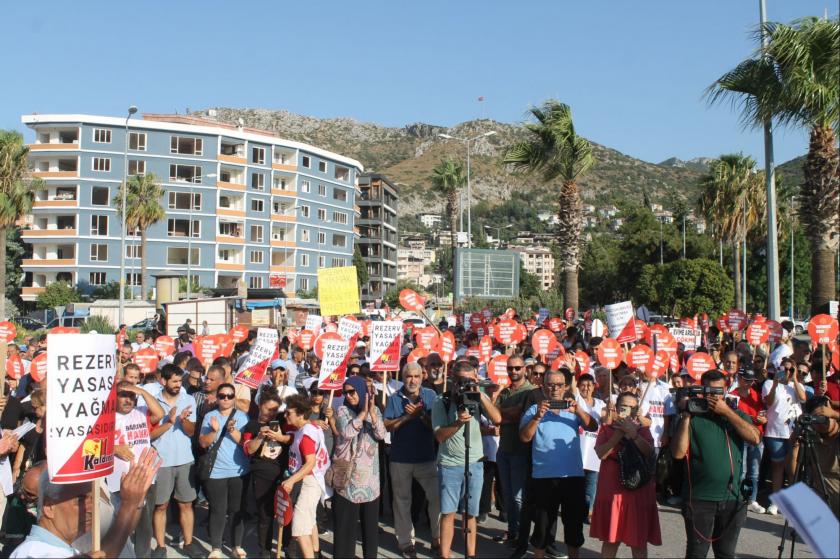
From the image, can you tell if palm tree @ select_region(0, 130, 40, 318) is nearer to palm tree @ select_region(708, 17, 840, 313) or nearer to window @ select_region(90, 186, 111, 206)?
window @ select_region(90, 186, 111, 206)

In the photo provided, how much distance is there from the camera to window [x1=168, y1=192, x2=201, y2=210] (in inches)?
2477

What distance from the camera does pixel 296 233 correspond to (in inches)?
2751

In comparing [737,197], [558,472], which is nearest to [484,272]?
[737,197]

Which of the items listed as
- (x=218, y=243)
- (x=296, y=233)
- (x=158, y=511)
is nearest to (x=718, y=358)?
(x=158, y=511)

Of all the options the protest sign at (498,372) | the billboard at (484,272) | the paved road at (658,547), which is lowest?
the paved road at (658,547)

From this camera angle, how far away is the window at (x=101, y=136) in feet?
199

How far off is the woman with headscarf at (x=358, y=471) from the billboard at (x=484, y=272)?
79.5ft

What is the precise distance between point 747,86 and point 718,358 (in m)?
5.09

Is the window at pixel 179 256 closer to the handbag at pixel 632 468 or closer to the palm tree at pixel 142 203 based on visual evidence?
the palm tree at pixel 142 203

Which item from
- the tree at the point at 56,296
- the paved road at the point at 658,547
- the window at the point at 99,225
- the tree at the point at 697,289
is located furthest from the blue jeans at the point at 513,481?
the window at the point at 99,225

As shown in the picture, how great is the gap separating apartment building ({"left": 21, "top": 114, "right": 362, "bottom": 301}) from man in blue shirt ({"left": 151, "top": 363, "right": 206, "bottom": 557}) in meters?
49.7

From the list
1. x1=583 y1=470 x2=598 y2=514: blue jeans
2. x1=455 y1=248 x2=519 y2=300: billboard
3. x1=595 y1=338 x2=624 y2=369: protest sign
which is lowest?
x1=583 y1=470 x2=598 y2=514: blue jeans

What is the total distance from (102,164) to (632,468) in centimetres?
6115

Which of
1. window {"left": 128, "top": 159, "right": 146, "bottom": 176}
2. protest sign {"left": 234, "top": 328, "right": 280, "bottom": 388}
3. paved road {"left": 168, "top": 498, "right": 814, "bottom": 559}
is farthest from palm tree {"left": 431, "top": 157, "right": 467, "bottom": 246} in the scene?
paved road {"left": 168, "top": 498, "right": 814, "bottom": 559}
